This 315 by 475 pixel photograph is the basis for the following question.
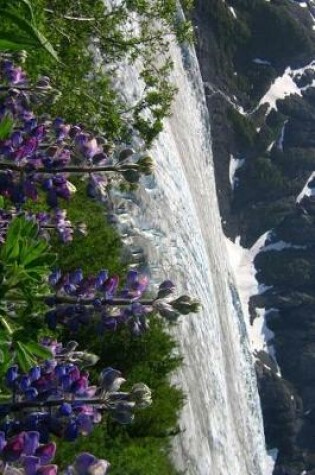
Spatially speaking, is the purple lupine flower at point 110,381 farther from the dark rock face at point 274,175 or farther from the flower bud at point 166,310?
the dark rock face at point 274,175

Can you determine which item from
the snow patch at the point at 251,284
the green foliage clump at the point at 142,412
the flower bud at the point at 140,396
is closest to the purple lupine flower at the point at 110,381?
the flower bud at the point at 140,396

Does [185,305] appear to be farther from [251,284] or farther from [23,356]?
[251,284]

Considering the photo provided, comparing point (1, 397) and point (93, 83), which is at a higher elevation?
point (93, 83)

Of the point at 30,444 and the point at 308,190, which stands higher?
the point at 308,190

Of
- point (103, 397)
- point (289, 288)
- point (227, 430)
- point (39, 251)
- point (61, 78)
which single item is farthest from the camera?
point (289, 288)

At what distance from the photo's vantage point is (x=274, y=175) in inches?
3214

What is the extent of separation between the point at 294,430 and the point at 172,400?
64771mm

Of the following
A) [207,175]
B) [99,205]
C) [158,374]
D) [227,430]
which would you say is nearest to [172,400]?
[158,374]

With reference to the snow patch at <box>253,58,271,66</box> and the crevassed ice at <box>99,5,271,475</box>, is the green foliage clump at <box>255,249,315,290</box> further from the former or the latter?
the crevassed ice at <box>99,5,271,475</box>

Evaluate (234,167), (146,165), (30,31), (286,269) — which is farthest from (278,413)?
(30,31)

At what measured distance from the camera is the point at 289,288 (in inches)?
3137

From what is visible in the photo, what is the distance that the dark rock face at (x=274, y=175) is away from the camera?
2749 inches

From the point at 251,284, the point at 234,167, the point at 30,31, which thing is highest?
the point at 234,167

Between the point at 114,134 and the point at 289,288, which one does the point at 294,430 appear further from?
the point at 114,134
